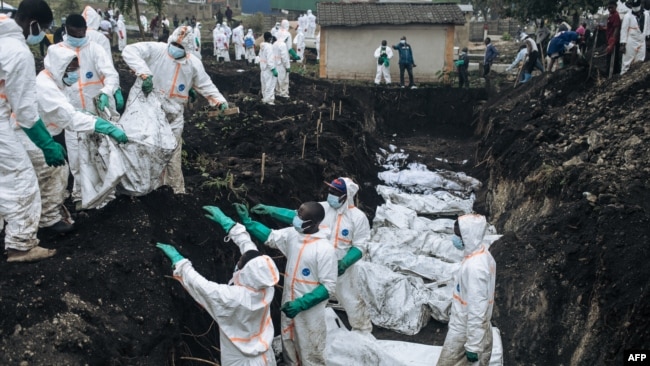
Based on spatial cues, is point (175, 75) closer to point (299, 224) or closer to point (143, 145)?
point (143, 145)

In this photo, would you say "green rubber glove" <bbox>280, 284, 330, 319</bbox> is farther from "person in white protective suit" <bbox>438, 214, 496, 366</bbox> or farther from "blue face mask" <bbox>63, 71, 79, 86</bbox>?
"blue face mask" <bbox>63, 71, 79, 86</bbox>

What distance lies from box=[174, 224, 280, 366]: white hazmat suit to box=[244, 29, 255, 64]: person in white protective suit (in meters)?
21.6

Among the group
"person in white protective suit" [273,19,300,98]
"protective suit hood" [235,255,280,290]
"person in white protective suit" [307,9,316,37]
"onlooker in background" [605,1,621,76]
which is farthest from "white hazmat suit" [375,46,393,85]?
"protective suit hood" [235,255,280,290]

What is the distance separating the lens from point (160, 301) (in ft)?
19.0

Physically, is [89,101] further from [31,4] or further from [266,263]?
[266,263]

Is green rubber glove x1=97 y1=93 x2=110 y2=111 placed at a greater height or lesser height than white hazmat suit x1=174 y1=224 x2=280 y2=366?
greater

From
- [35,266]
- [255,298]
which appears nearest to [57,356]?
[35,266]

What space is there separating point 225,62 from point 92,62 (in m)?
20.0

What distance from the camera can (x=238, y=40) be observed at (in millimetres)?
27500

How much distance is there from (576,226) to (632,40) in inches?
291

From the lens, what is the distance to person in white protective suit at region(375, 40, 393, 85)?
2106 cm

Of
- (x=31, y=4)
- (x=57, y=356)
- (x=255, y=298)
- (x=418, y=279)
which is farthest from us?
(x=418, y=279)

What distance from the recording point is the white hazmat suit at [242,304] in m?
4.99

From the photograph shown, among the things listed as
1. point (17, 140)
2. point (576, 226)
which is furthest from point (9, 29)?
point (576, 226)
